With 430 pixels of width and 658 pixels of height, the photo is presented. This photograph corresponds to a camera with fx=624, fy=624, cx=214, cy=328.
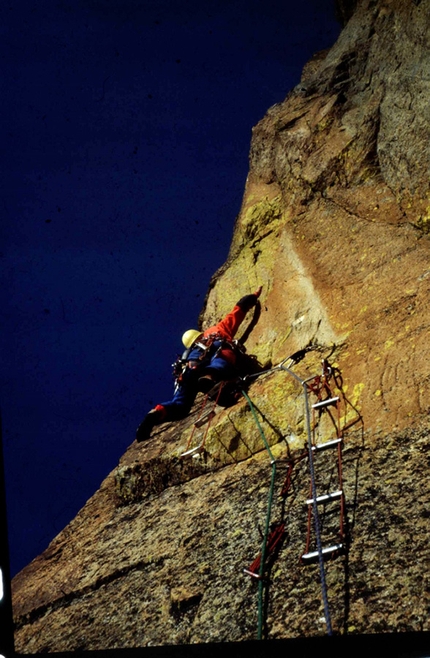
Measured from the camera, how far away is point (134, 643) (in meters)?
4.15

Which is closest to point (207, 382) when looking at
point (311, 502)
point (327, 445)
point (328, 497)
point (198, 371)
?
point (198, 371)

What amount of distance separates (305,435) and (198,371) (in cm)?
210

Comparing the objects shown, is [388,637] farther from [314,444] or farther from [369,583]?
[314,444]

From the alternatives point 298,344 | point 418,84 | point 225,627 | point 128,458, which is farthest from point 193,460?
point 418,84

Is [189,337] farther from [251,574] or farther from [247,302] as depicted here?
[251,574]

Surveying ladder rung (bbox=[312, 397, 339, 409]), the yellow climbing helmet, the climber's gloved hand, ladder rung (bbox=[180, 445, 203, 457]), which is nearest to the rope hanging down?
ladder rung (bbox=[312, 397, 339, 409])

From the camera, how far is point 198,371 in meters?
7.23

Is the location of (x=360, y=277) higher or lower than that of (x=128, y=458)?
higher

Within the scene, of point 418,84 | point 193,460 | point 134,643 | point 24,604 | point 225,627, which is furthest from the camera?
point 418,84

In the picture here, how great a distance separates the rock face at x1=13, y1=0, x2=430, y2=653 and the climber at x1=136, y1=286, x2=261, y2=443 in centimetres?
22

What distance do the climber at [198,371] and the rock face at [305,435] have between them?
0.73 ft

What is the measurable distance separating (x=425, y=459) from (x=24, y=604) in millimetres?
3799

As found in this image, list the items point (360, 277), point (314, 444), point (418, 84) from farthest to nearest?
point (418, 84), point (360, 277), point (314, 444)

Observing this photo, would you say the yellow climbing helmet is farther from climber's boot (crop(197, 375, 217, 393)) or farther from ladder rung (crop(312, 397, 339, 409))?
ladder rung (crop(312, 397, 339, 409))
